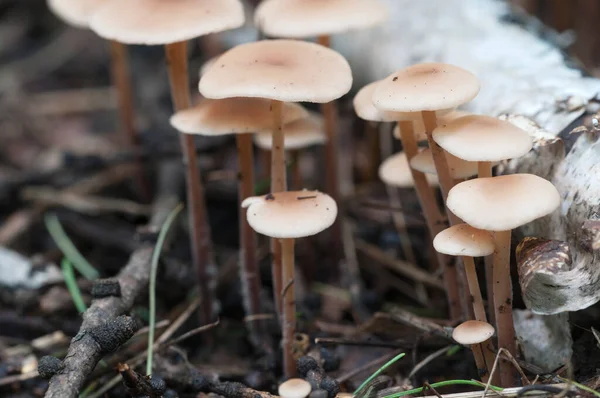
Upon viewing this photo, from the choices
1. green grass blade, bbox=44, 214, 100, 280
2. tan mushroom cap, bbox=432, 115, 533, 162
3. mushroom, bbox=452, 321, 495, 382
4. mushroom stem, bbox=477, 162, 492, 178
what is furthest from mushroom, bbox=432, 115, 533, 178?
green grass blade, bbox=44, 214, 100, 280

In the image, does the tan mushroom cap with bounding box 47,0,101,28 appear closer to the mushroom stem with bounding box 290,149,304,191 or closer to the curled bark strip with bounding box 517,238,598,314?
A: the mushroom stem with bounding box 290,149,304,191

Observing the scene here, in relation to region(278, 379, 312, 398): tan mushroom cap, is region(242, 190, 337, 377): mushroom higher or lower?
higher

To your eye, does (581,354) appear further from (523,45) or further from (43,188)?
(43,188)

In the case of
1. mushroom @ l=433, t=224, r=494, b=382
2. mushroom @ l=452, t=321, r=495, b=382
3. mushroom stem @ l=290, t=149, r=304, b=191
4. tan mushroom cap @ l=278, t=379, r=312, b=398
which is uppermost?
mushroom @ l=433, t=224, r=494, b=382

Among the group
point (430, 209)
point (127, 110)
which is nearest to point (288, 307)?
point (430, 209)

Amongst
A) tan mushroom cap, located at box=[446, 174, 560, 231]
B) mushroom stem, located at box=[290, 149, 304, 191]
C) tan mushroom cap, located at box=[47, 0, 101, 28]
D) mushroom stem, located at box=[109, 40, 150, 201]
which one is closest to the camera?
tan mushroom cap, located at box=[446, 174, 560, 231]

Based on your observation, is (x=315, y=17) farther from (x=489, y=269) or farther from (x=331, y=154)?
(x=489, y=269)

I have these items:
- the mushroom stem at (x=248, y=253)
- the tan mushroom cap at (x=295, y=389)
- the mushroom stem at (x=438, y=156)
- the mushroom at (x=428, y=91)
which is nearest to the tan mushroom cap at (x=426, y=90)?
the mushroom at (x=428, y=91)
